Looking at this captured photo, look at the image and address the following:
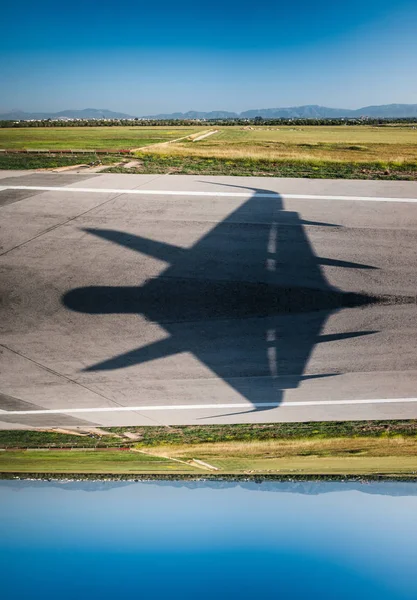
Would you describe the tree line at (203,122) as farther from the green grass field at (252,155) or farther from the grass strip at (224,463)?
the grass strip at (224,463)

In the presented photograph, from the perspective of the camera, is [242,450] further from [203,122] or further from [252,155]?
[203,122]

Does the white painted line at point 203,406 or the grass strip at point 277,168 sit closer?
the white painted line at point 203,406

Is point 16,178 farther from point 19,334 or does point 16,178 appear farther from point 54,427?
point 54,427

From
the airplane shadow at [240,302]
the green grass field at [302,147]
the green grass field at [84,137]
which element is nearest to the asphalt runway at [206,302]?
the airplane shadow at [240,302]

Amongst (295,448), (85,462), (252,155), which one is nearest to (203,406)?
(295,448)

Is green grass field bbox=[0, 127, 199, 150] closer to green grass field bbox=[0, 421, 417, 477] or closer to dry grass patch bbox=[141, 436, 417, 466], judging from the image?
green grass field bbox=[0, 421, 417, 477]

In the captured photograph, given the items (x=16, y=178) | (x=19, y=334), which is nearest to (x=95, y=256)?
(x=19, y=334)
